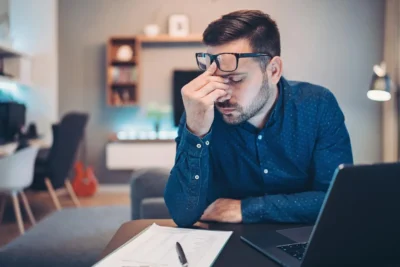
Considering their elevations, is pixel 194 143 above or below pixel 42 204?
above

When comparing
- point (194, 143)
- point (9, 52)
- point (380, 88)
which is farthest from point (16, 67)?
point (194, 143)

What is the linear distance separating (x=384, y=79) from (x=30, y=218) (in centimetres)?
272

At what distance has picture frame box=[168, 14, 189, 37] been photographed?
4.03 meters

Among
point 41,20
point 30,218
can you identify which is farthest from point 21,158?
point 41,20

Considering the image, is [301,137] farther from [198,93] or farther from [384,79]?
[384,79]

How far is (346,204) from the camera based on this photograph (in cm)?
49

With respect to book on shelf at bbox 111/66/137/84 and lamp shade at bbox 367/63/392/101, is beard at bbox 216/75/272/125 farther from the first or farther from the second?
book on shelf at bbox 111/66/137/84

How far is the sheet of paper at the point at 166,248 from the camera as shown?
22.8 inches

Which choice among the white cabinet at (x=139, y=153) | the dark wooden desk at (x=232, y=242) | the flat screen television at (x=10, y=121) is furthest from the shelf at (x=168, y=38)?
the dark wooden desk at (x=232, y=242)

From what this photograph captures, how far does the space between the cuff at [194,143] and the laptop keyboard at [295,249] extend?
0.30 meters

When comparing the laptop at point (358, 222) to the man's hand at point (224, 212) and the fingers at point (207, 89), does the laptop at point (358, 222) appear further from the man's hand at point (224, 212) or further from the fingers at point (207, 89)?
the fingers at point (207, 89)

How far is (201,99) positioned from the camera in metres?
0.84

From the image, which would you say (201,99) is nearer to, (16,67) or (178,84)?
(16,67)

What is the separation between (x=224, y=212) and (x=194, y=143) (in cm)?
16
